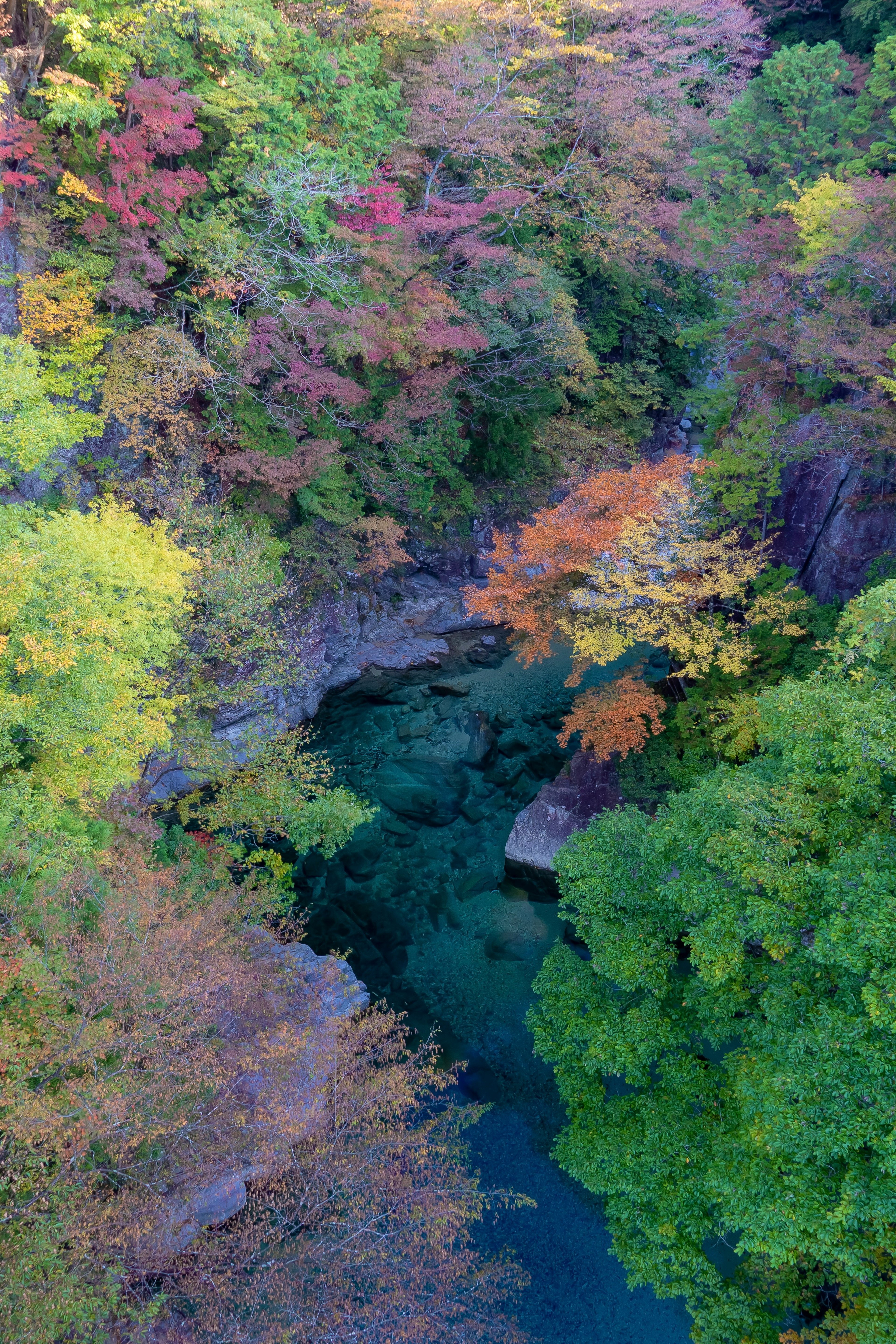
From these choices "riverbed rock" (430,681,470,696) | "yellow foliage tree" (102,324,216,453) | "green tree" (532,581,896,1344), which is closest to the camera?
"green tree" (532,581,896,1344)

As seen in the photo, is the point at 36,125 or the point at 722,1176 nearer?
the point at 722,1176

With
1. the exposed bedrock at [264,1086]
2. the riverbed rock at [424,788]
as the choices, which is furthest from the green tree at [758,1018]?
the riverbed rock at [424,788]

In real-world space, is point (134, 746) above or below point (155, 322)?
below

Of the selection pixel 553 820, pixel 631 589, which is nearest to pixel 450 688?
pixel 553 820

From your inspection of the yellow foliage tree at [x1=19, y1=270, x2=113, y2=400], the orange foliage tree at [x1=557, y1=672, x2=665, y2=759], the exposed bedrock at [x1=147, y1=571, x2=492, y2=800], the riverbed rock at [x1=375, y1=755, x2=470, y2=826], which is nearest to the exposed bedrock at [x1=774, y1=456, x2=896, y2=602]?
the orange foliage tree at [x1=557, y1=672, x2=665, y2=759]

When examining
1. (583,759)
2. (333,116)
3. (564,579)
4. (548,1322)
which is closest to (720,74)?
(333,116)

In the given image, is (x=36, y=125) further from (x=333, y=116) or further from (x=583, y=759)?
(x=583, y=759)

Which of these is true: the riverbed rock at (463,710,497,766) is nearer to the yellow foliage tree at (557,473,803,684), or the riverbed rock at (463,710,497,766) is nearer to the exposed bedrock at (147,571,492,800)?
the exposed bedrock at (147,571,492,800)

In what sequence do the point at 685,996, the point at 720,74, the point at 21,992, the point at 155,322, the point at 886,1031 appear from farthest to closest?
the point at 720,74 → the point at 155,322 → the point at 685,996 → the point at 21,992 → the point at 886,1031
